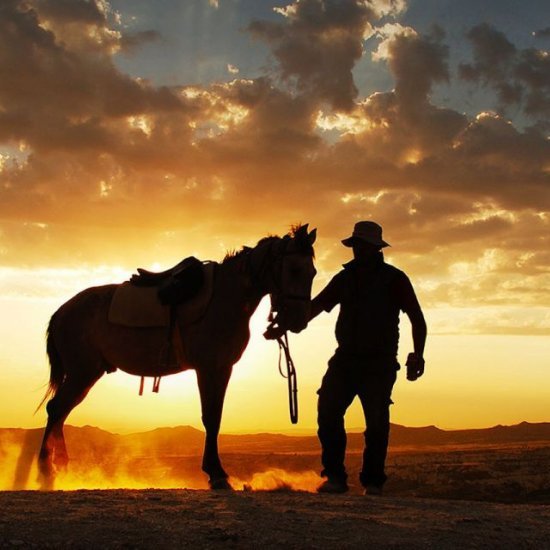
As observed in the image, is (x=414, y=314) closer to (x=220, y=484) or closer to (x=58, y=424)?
(x=220, y=484)

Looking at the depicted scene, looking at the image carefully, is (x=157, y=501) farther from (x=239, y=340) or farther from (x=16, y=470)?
(x=16, y=470)

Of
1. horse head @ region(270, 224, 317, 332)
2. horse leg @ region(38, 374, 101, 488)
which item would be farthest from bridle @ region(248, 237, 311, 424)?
horse leg @ region(38, 374, 101, 488)

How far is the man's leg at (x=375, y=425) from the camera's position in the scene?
849 centimetres

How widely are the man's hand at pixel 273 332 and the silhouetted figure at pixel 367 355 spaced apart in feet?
2.22

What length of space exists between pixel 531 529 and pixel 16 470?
669cm

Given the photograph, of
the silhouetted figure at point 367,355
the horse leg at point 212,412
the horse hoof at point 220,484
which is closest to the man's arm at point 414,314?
the silhouetted figure at point 367,355

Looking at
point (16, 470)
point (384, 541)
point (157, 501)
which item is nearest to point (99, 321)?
point (16, 470)

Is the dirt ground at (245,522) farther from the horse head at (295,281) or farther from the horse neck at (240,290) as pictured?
the horse neck at (240,290)

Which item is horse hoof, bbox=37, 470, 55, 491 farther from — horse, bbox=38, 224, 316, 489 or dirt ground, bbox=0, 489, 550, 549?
dirt ground, bbox=0, 489, 550, 549

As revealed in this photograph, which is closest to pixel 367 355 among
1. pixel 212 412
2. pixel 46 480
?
pixel 212 412

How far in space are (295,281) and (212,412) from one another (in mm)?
1733

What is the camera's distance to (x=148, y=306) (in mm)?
9641

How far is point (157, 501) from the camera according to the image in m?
6.66

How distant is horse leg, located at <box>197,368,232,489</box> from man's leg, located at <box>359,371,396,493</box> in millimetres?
1540
